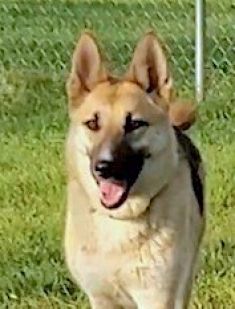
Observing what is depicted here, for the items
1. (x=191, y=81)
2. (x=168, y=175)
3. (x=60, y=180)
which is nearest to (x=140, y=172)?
(x=168, y=175)

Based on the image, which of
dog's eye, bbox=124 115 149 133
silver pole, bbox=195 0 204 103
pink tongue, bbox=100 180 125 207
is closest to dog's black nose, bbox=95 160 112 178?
pink tongue, bbox=100 180 125 207

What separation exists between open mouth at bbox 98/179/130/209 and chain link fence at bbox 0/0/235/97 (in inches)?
151

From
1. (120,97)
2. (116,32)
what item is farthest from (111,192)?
(116,32)

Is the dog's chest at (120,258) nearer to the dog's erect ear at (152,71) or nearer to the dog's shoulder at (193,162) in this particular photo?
the dog's shoulder at (193,162)

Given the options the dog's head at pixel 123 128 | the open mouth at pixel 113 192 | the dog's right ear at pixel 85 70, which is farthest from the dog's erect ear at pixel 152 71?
the open mouth at pixel 113 192

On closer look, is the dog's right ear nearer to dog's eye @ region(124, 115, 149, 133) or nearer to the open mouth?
dog's eye @ region(124, 115, 149, 133)

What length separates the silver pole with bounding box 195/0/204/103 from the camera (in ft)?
26.0

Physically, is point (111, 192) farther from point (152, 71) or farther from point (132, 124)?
point (152, 71)

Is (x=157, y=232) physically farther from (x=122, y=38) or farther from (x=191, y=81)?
(x=122, y=38)

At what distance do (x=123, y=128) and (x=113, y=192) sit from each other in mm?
252

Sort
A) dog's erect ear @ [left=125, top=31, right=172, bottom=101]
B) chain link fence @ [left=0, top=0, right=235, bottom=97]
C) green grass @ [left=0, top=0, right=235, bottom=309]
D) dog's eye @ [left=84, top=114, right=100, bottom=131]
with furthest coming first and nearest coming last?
chain link fence @ [left=0, top=0, right=235, bottom=97]
green grass @ [left=0, top=0, right=235, bottom=309]
dog's erect ear @ [left=125, top=31, right=172, bottom=101]
dog's eye @ [left=84, top=114, right=100, bottom=131]

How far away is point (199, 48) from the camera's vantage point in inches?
319

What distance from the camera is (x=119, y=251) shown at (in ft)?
15.5

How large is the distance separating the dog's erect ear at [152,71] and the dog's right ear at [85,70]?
138 millimetres
